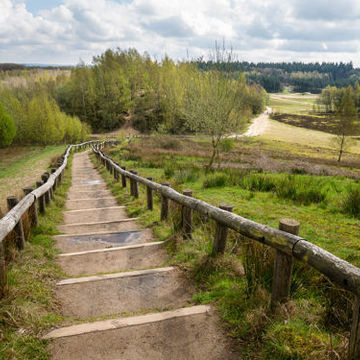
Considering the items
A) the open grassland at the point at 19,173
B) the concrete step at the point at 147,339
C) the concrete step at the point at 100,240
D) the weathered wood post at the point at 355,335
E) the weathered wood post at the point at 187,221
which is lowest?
the open grassland at the point at 19,173

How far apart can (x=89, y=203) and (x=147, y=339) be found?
7046mm

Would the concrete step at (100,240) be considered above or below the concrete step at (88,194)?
above

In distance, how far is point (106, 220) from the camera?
291 inches

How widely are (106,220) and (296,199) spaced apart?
586 centimetres

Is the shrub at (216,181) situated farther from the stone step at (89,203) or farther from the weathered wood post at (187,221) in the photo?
the weathered wood post at (187,221)

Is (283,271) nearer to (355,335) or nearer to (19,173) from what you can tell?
(355,335)

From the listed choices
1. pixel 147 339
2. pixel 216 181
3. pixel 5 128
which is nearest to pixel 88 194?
pixel 216 181

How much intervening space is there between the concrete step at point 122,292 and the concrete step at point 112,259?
0.44 m

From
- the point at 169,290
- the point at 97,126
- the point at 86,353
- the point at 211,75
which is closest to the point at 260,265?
the point at 169,290

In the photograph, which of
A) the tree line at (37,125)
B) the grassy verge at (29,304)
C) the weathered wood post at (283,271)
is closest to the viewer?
the grassy verge at (29,304)

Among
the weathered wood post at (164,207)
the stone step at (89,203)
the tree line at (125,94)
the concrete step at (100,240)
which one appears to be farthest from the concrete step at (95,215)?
the tree line at (125,94)

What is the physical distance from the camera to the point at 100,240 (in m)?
5.86

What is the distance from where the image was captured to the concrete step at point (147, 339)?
2705mm

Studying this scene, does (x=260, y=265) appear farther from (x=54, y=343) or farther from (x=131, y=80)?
(x=131, y=80)
